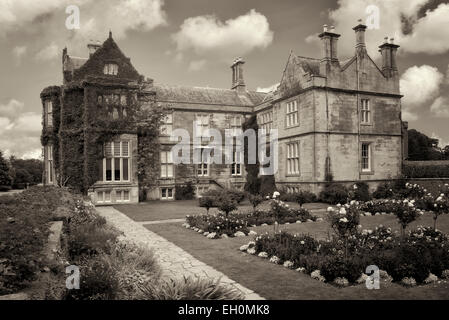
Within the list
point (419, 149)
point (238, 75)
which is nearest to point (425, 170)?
point (238, 75)

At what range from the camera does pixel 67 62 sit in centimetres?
Answer: 3042

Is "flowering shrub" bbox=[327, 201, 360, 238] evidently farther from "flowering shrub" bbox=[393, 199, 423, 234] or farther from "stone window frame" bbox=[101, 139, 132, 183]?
"stone window frame" bbox=[101, 139, 132, 183]

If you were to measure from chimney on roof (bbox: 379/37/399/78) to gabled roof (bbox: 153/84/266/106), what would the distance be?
12.3m

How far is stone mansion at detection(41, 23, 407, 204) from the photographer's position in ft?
82.7

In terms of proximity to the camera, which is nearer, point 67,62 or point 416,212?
point 416,212

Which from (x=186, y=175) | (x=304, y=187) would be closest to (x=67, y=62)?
(x=186, y=175)

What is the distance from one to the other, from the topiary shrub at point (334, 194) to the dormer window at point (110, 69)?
1745cm

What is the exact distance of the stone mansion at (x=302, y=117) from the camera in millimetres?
25219

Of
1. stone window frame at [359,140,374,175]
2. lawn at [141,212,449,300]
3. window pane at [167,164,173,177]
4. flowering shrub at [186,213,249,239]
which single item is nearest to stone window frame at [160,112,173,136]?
window pane at [167,164,173,177]

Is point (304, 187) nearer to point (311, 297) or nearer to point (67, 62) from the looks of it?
point (311, 297)

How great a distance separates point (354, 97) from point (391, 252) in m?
19.7

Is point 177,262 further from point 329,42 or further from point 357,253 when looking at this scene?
point 329,42

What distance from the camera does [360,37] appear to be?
26.9 meters

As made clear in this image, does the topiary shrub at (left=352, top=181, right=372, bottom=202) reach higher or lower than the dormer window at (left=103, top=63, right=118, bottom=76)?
lower
